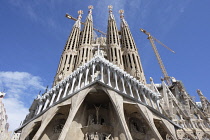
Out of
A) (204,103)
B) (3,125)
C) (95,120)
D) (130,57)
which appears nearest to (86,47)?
(130,57)

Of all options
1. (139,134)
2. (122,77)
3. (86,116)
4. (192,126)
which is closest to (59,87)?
(86,116)

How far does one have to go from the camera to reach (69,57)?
2642cm

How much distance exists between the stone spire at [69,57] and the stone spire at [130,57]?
8.30 meters

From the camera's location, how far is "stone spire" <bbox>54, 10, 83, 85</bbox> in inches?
917

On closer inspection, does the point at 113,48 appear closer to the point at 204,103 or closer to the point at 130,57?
the point at 130,57

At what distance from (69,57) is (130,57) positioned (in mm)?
9693

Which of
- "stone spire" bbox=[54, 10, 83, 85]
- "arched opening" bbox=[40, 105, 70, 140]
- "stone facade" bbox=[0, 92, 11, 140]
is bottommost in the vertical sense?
"arched opening" bbox=[40, 105, 70, 140]

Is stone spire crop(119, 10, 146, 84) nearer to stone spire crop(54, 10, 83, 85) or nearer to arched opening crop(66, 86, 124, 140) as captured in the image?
arched opening crop(66, 86, 124, 140)

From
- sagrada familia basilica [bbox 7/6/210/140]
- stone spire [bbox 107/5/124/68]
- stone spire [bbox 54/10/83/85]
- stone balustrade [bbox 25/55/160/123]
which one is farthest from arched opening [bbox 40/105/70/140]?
stone spire [bbox 107/5/124/68]

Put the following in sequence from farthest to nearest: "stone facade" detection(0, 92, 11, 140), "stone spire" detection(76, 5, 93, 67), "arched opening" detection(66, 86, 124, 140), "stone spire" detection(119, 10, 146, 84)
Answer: "stone spire" detection(76, 5, 93, 67) < "stone facade" detection(0, 92, 11, 140) < "stone spire" detection(119, 10, 146, 84) < "arched opening" detection(66, 86, 124, 140)

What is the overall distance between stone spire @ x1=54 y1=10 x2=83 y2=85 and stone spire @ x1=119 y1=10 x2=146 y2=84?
8.30m

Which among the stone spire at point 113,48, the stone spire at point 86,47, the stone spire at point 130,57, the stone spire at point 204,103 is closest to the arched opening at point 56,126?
the stone spire at point 86,47

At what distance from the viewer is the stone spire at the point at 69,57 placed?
76.4 feet

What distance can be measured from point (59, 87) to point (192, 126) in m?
15.4
